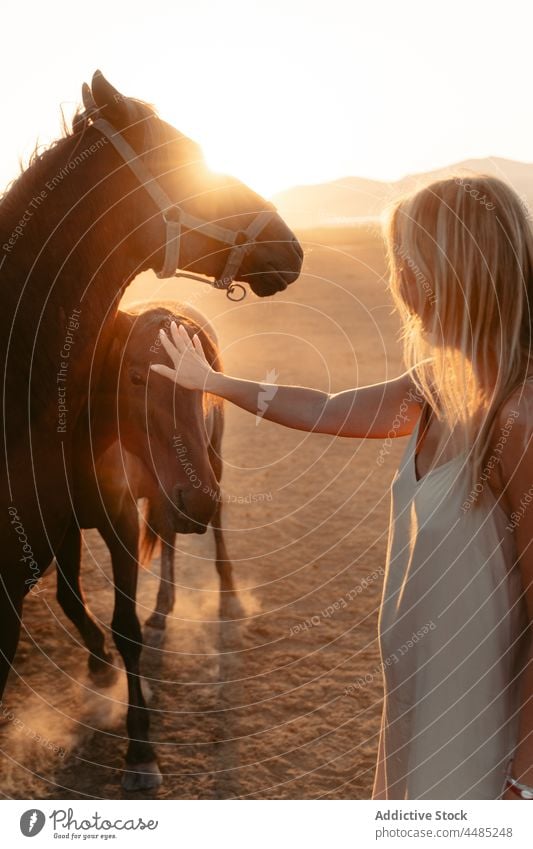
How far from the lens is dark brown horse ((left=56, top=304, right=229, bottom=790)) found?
156 inches

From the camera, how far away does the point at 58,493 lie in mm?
3148

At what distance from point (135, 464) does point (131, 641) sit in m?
1.10

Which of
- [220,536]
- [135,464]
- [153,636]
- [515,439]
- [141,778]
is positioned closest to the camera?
[515,439]

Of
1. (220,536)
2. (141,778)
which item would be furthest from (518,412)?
(220,536)

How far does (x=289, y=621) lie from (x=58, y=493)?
3341 mm

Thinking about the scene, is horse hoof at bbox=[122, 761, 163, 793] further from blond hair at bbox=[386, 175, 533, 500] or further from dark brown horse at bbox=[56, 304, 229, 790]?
blond hair at bbox=[386, 175, 533, 500]

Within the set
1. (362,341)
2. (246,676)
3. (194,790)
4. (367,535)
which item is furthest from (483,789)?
(362,341)

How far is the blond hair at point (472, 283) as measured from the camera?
1916 mm

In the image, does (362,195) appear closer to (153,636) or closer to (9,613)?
(9,613)
